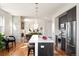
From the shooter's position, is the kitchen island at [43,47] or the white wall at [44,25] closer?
the kitchen island at [43,47]

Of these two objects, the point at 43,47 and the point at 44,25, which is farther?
the point at 44,25

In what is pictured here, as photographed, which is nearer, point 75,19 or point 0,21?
point 75,19

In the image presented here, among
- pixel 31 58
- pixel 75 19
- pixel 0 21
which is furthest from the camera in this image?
pixel 0 21

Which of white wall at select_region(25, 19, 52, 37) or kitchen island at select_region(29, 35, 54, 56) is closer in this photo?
kitchen island at select_region(29, 35, 54, 56)

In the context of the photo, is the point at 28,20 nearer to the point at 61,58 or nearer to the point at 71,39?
the point at 71,39

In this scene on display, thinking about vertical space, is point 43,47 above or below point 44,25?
below

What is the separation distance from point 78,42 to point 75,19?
0.88 meters

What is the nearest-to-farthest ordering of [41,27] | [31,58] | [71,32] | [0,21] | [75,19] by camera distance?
[31,58] < [75,19] < [71,32] < [0,21] < [41,27]

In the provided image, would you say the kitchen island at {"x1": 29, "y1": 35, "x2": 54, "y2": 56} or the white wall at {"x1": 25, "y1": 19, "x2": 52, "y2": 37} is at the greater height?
the white wall at {"x1": 25, "y1": 19, "x2": 52, "y2": 37}

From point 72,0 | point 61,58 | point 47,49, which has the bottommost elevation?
point 47,49

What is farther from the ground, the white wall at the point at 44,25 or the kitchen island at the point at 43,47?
the white wall at the point at 44,25

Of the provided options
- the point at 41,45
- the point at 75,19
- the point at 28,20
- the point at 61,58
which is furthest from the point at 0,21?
the point at 61,58

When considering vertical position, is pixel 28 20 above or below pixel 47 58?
above

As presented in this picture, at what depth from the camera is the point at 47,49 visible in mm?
4309
